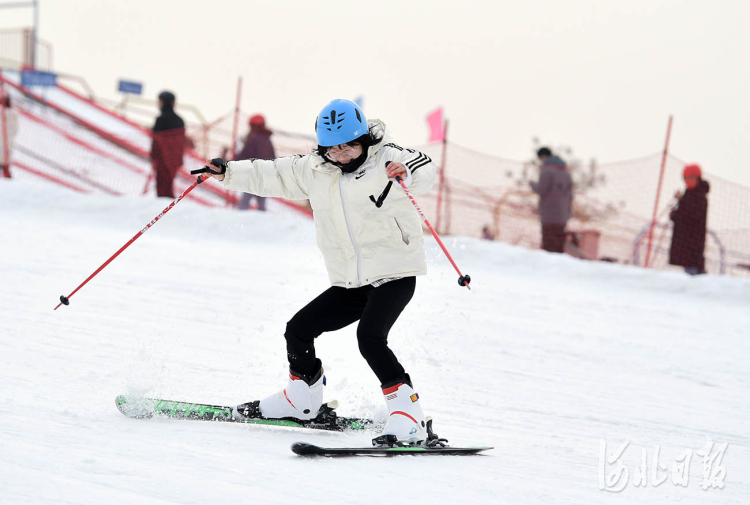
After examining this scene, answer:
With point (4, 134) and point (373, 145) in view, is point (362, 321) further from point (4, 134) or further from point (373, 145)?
point (4, 134)

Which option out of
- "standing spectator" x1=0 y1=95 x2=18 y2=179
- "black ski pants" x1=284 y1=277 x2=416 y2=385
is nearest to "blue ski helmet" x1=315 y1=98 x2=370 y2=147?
"black ski pants" x1=284 y1=277 x2=416 y2=385

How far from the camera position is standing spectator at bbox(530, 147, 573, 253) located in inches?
426

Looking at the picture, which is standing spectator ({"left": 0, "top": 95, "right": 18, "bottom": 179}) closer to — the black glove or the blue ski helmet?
the black glove

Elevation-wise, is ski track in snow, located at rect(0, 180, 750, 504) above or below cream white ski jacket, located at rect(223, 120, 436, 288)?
below

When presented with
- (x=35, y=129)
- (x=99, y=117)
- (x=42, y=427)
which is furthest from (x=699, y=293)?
(x=99, y=117)

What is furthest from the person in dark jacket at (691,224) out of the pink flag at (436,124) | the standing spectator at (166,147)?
the standing spectator at (166,147)

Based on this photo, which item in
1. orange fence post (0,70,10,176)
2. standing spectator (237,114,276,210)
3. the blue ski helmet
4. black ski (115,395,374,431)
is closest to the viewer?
the blue ski helmet

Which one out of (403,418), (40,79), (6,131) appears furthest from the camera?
(40,79)

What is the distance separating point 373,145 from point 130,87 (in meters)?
18.3

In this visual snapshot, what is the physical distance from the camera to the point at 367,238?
375 centimetres

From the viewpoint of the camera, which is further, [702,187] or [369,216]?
[702,187]

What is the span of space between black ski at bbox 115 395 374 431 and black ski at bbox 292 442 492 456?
56cm

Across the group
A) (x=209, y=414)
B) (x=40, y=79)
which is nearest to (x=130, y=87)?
(x=40, y=79)

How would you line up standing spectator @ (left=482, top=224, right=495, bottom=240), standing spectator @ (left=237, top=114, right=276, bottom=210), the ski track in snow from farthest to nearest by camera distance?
standing spectator @ (left=482, top=224, right=495, bottom=240)
standing spectator @ (left=237, top=114, right=276, bottom=210)
the ski track in snow
